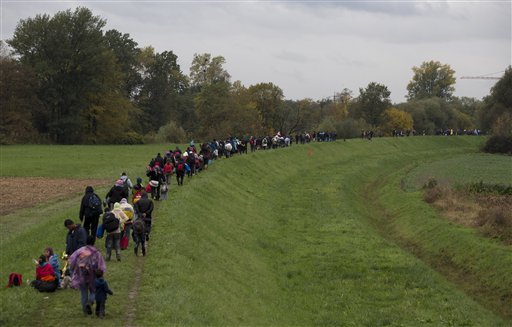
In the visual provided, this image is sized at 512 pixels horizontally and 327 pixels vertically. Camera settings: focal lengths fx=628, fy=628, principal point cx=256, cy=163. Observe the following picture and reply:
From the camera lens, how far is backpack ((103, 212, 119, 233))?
63.9 feet

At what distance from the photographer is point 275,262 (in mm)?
27766

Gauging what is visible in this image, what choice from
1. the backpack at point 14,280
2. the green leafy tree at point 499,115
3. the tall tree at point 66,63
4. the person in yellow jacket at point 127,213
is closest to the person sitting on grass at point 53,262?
the backpack at point 14,280

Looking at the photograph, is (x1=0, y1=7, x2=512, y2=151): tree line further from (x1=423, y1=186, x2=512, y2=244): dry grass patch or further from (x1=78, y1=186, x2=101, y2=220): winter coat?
(x1=78, y1=186, x2=101, y2=220): winter coat

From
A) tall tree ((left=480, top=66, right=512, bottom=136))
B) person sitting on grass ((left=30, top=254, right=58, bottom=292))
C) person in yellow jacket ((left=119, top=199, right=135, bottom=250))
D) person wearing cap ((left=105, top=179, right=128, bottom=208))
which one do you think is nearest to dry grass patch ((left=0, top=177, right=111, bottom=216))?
person wearing cap ((left=105, top=179, right=128, bottom=208))

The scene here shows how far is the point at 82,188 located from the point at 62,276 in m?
21.4

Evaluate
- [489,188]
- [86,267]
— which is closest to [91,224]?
[86,267]

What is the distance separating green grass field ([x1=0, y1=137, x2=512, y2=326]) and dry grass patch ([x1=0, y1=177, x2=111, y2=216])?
170 cm

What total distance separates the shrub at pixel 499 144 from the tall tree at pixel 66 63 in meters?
56.1

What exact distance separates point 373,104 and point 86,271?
113504 millimetres

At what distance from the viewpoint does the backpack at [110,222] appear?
19.5 metres

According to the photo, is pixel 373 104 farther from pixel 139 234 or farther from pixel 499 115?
pixel 139 234

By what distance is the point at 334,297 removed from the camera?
23.3m

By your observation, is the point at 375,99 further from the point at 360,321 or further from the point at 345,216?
the point at 360,321

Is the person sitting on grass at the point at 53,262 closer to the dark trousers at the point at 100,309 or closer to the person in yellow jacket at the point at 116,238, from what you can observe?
the dark trousers at the point at 100,309
